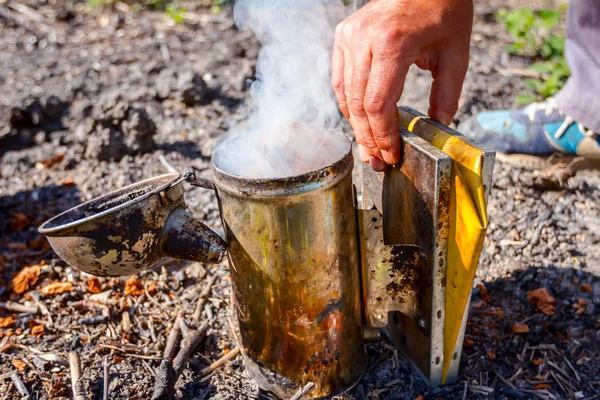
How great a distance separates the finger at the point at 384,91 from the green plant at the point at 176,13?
5.32 meters

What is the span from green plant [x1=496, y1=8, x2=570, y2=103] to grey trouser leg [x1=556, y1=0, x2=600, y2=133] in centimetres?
85

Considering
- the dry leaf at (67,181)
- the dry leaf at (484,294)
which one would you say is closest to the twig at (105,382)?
the dry leaf at (484,294)

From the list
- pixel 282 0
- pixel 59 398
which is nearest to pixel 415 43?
pixel 282 0

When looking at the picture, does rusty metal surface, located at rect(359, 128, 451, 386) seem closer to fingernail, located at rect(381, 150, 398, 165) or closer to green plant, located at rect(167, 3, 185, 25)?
fingernail, located at rect(381, 150, 398, 165)

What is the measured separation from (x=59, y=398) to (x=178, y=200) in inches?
35.8

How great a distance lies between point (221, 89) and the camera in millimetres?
4707

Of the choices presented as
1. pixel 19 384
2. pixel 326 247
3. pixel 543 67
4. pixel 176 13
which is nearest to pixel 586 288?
pixel 326 247

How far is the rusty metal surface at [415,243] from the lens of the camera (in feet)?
5.73

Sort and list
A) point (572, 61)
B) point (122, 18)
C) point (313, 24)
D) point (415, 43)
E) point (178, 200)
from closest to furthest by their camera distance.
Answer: point (415, 43) → point (178, 200) → point (313, 24) → point (572, 61) → point (122, 18)

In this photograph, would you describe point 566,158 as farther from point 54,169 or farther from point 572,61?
point 54,169

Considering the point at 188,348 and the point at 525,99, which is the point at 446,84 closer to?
the point at 188,348

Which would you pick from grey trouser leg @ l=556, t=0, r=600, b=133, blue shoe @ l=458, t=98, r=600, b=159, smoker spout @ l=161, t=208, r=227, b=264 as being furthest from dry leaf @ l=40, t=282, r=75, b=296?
grey trouser leg @ l=556, t=0, r=600, b=133

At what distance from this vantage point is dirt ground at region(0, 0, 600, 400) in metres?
2.20

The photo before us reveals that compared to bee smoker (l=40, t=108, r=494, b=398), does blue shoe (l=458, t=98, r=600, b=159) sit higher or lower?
lower
